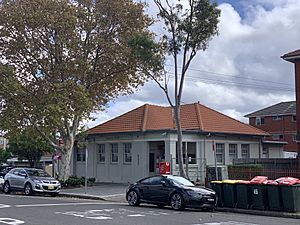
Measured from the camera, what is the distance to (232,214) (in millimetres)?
19875

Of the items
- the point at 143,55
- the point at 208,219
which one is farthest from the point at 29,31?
the point at 208,219

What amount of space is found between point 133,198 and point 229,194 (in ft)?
13.3

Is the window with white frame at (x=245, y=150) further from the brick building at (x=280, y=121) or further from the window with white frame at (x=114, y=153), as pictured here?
the brick building at (x=280, y=121)

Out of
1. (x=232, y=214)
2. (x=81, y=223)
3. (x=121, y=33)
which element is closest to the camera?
(x=81, y=223)

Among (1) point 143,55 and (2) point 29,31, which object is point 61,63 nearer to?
(2) point 29,31

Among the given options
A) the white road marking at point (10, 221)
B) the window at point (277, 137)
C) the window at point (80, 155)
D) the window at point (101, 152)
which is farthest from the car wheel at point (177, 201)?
the window at point (277, 137)

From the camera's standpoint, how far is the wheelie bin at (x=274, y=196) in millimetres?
19609

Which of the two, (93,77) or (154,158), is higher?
(93,77)

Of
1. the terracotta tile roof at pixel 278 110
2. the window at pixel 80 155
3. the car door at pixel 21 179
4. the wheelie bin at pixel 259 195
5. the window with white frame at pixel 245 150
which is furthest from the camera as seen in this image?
the terracotta tile roof at pixel 278 110

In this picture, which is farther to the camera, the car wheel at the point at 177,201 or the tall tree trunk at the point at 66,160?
the tall tree trunk at the point at 66,160

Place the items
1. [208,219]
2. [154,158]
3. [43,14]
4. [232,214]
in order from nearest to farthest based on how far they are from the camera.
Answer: [208,219] → [232,214] → [43,14] → [154,158]

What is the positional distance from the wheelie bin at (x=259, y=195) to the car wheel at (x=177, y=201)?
2.71m

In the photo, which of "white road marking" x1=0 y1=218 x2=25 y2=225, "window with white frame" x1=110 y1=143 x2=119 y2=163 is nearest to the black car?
"white road marking" x1=0 y1=218 x2=25 y2=225

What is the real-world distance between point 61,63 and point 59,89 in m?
2.03
